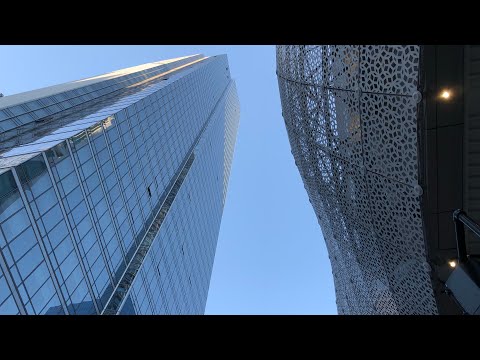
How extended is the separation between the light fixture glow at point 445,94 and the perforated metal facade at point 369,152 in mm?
758

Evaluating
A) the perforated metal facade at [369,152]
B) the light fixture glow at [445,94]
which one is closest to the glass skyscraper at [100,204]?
the perforated metal facade at [369,152]

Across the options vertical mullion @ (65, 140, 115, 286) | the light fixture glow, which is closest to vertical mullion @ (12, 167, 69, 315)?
vertical mullion @ (65, 140, 115, 286)

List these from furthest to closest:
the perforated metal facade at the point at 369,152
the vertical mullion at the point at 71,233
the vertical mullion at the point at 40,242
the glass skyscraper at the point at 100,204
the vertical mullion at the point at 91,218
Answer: the vertical mullion at the point at 91,218, the vertical mullion at the point at 71,233, the glass skyscraper at the point at 100,204, the vertical mullion at the point at 40,242, the perforated metal facade at the point at 369,152

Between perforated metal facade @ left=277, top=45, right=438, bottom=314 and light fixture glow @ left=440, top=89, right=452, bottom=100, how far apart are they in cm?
76

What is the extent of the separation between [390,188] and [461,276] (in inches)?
481

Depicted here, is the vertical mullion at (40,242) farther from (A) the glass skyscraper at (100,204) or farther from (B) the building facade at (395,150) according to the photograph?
(B) the building facade at (395,150)

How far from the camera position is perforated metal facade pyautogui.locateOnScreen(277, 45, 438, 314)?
16703 millimetres

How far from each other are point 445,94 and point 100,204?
28.5m

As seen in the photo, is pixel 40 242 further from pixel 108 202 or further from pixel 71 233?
pixel 108 202

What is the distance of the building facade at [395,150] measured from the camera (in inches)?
582

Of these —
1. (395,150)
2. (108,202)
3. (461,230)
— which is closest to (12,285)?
(108,202)

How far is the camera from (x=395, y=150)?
17.5 meters
